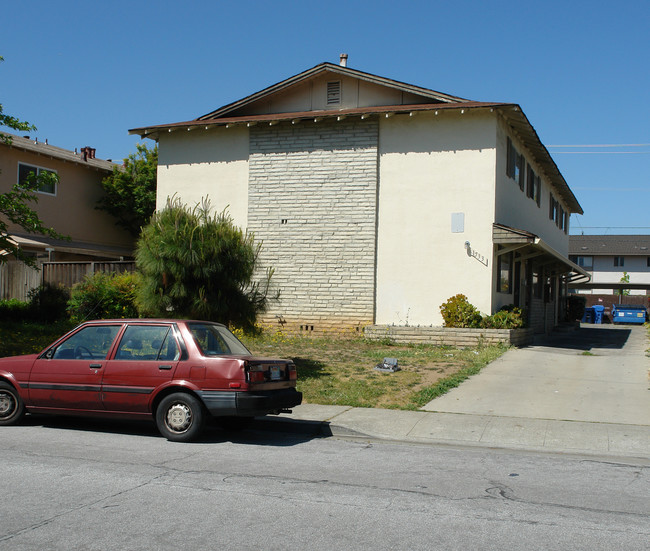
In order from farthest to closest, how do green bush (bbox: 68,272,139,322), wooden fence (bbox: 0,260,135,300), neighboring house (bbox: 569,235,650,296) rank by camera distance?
neighboring house (bbox: 569,235,650,296), wooden fence (bbox: 0,260,135,300), green bush (bbox: 68,272,139,322)

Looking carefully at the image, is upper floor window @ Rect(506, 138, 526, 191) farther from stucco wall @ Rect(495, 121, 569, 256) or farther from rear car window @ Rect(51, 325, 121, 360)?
rear car window @ Rect(51, 325, 121, 360)

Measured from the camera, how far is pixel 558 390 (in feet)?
40.2

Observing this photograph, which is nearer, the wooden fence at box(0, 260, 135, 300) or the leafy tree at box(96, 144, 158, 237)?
the wooden fence at box(0, 260, 135, 300)

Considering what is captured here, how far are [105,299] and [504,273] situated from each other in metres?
11.9

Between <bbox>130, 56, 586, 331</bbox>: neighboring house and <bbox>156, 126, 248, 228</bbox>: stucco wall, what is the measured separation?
0.04 meters

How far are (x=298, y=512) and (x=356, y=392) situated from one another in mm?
6343

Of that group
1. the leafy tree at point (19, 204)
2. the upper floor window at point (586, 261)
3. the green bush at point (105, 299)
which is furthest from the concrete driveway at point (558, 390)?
the upper floor window at point (586, 261)

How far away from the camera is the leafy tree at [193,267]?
42.7ft

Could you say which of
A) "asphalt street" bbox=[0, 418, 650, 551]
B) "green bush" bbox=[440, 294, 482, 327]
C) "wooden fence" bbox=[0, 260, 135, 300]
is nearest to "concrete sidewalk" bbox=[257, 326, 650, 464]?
"asphalt street" bbox=[0, 418, 650, 551]

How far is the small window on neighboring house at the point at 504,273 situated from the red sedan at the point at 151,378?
12518 mm

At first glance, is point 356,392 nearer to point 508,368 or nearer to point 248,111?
point 508,368

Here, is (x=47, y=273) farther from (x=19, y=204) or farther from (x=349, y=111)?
(x=349, y=111)

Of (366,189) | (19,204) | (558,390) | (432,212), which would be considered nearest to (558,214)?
(432,212)

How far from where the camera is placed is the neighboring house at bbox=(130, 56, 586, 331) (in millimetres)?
19844
